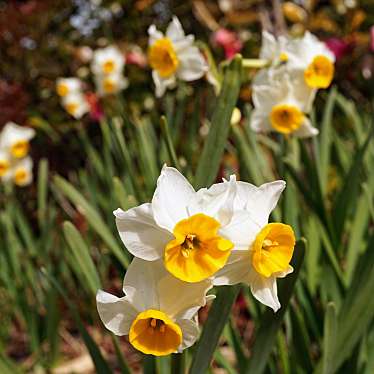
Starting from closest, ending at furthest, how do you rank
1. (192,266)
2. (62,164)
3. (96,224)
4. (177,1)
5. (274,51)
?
1. (192,266)
2. (96,224)
3. (274,51)
4. (62,164)
5. (177,1)

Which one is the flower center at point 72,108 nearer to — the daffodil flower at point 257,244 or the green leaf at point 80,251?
the green leaf at point 80,251

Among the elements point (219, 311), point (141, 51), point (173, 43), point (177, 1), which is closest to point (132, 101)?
point (141, 51)

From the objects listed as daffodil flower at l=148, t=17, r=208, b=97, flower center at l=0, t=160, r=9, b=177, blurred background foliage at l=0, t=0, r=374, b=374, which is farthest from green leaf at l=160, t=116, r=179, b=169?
flower center at l=0, t=160, r=9, b=177

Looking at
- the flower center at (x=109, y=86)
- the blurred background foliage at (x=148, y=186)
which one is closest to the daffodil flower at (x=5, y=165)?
the blurred background foliage at (x=148, y=186)

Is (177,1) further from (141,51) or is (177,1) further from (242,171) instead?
(242,171)

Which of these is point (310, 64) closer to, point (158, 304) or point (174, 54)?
point (174, 54)

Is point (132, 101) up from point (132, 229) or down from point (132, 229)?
down

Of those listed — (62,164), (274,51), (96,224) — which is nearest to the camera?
(96,224)
